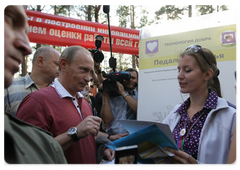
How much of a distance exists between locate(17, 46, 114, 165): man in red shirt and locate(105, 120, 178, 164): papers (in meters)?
0.34

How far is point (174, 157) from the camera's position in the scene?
1.28 metres

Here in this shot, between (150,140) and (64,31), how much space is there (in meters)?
3.29

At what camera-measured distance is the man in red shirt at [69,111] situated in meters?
1.42

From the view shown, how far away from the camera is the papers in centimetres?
109

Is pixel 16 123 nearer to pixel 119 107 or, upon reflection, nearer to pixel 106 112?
pixel 106 112

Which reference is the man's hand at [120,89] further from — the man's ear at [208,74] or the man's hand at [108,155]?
the man's ear at [208,74]

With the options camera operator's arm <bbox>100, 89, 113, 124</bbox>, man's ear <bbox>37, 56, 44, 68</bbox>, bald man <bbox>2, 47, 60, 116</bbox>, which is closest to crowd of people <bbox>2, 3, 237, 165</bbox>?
bald man <bbox>2, 47, 60, 116</bbox>

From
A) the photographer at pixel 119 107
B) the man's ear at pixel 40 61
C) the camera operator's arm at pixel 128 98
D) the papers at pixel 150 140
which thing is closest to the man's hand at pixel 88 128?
the papers at pixel 150 140

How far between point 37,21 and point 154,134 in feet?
11.2

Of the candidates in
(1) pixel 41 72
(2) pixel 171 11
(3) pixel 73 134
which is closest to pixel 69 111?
(3) pixel 73 134

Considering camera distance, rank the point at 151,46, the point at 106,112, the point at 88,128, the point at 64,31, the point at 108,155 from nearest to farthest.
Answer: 1. the point at 88,128
2. the point at 108,155
3. the point at 106,112
4. the point at 151,46
5. the point at 64,31

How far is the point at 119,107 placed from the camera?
2.72 meters

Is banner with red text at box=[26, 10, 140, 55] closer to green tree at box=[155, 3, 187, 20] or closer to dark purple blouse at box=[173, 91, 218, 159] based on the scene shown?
dark purple blouse at box=[173, 91, 218, 159]

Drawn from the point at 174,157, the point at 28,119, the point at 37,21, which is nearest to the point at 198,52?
the point at 174,157
